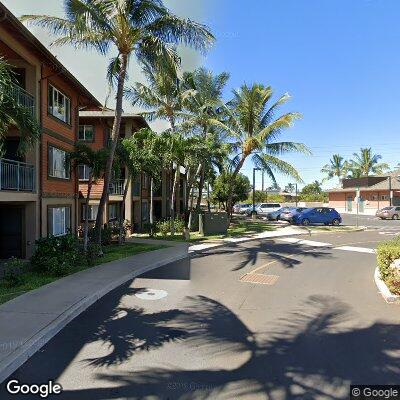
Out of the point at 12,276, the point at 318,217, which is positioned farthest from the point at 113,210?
the point at 12,276

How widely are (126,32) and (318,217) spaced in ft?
80.0

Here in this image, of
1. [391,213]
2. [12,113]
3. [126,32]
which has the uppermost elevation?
[126,32]

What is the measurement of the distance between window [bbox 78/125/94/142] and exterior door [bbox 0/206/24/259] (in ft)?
34.8

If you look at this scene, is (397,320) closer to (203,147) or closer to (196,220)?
(203,147)

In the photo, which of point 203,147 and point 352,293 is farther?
point 203,147

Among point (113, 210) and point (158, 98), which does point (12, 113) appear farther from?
point (113, 210)

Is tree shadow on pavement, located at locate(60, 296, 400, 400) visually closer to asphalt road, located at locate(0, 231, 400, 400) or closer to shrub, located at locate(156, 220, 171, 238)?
asphalt road, located at locate(0, 231, 400, 400)

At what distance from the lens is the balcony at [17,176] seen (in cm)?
1252

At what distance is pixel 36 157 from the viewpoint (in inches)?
587

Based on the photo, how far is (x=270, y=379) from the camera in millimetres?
Answer: 5270

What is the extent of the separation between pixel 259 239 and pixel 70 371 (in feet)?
61.2

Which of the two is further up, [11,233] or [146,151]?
[146,151]

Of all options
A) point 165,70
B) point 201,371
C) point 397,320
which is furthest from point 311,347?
point 165,70

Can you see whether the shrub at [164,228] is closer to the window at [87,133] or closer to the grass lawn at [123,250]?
the grass lawn at [123,250]
